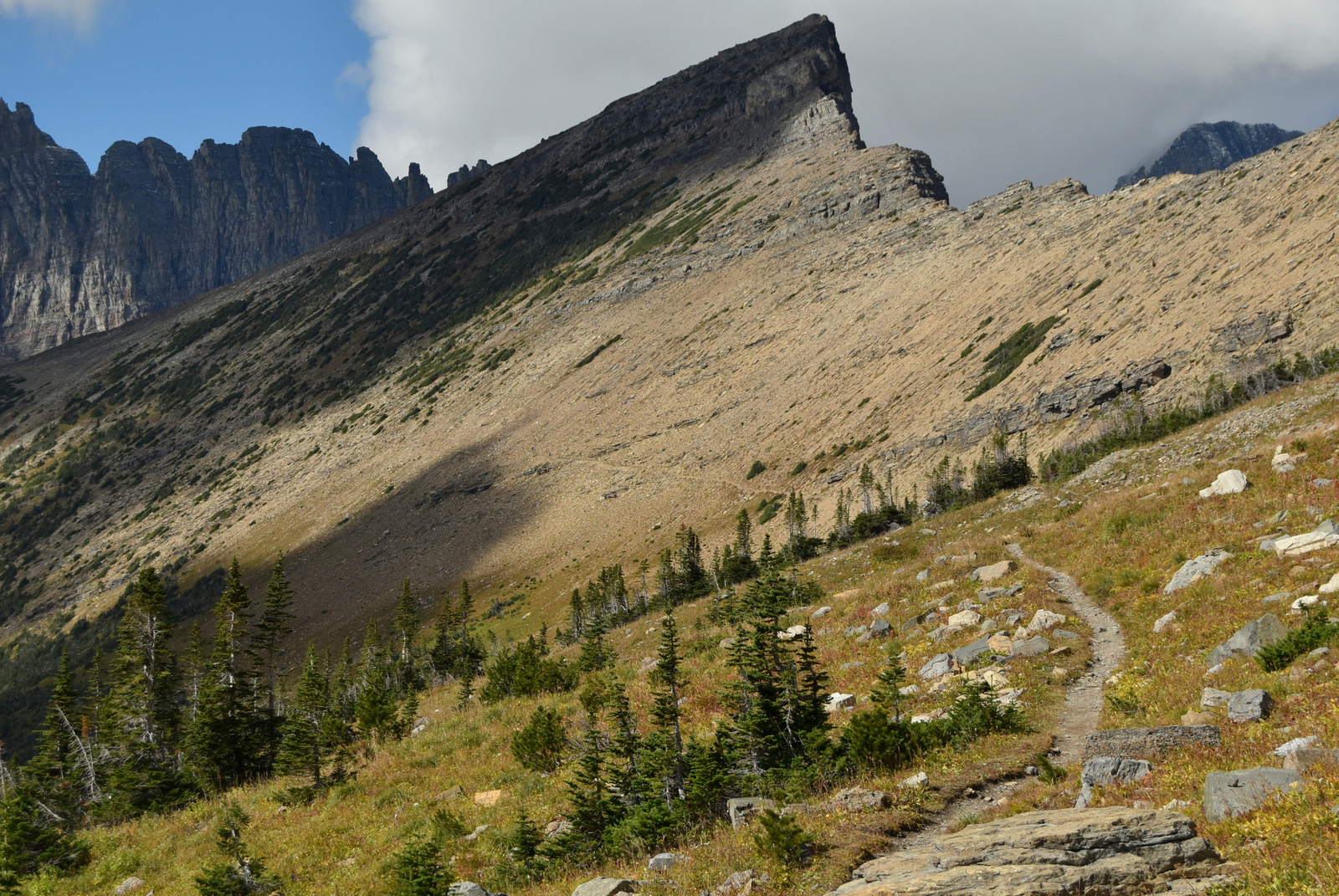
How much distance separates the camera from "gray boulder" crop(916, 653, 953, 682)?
16.2 metres

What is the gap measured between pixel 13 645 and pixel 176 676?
107 m

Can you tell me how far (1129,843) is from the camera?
6.96m

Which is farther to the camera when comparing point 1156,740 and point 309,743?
point 309,743

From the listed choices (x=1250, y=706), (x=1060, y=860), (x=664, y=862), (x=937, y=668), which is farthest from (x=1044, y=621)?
(x=1060, y=860)

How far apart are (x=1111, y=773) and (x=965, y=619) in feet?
34.2

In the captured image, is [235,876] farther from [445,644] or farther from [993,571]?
[445,644]

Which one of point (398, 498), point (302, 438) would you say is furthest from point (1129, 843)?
point (302, 438)

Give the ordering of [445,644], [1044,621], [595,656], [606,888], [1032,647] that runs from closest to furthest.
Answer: [606,888]
[1032,647]
[1044,621]
[595,656]
[445,644]

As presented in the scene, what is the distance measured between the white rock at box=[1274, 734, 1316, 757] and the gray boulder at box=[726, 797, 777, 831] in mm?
5904

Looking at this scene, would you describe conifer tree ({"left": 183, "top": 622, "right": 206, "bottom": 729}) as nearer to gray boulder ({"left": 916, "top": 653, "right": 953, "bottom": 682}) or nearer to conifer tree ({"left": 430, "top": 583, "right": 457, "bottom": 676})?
conifer tree ({"left": 430, "top": 583, "right": 457, "bottom": 676})

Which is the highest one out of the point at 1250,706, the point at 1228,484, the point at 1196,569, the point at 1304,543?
the point at 1228,484

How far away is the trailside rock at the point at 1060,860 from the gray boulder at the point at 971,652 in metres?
8.81

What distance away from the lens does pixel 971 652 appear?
16.7 m

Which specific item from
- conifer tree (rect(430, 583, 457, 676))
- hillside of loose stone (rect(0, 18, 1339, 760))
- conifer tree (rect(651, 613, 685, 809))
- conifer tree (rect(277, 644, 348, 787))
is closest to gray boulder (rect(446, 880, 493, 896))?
conifer tree (rect(651, 613, 685, 809))
